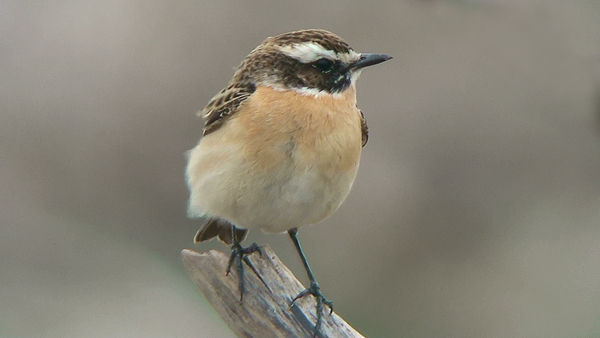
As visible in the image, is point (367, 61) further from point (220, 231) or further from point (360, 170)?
point (360, 170)

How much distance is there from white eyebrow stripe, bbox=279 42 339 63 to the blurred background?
3662 millimetres

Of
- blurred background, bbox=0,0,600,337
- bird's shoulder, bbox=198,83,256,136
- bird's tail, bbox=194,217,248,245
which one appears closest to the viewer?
bird's shoulder, bbox=198,83,256,136

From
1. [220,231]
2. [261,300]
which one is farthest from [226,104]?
[261,300]

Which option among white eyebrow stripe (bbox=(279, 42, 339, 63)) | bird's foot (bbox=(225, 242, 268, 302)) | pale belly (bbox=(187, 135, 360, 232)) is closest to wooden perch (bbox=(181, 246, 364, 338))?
bird's foot (bbox=(225, 242, 268, 302))

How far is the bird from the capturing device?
477 centimetres

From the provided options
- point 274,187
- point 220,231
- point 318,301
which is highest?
point 220,231

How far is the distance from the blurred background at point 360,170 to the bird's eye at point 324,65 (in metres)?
3.60

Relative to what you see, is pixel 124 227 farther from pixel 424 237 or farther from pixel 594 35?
pixel 594 35

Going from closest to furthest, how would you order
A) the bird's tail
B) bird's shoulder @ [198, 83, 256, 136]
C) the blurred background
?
bird's shoulder @ [198, 83, 256, 136] → the bird's tail → the blurred background

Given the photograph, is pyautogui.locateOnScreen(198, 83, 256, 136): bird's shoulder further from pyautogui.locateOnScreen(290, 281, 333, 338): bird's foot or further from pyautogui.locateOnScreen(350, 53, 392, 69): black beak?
pyautogui.locateOnScreen(290, 281, 333, 338): bird's foot

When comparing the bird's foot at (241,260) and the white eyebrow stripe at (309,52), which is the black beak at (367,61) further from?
the bird's foot at (241,260)

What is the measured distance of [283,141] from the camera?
4762mm

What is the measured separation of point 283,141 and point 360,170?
14.5 feet

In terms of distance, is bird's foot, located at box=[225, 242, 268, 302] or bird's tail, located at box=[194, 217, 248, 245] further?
bird's tail, located at box=[194, 217, 248, 245]
